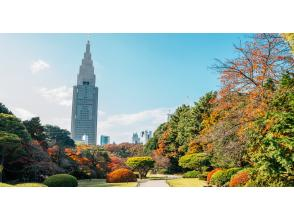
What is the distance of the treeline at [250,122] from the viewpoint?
6.81 metres

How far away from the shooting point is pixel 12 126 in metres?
9.51

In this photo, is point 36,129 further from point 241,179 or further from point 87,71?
point 241,179

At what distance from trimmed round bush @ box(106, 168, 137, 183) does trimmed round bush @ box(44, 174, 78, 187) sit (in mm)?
1097

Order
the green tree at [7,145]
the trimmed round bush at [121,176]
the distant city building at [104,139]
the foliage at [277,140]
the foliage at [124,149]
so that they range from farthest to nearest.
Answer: the trimmed round bush at [121,176]
the foliage at [124,149]
the distant city building at [104,139]
the green tree at [7,145]
the foliage at [277,140]

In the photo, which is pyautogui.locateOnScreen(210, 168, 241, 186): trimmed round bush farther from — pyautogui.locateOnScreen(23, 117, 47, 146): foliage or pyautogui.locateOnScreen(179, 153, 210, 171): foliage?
pyautogui.locateOnScreen(23, 117, 47, 146): foliage

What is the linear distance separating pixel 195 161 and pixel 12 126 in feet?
20.1

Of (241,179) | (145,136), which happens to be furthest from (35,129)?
(241,179)

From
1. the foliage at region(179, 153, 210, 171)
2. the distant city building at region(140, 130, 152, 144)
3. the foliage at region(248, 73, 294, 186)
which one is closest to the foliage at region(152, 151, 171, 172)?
the foliage at region(179, 153, 210, 171)

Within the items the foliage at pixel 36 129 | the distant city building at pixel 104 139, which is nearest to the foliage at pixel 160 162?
the distant city building at pixel 104 139

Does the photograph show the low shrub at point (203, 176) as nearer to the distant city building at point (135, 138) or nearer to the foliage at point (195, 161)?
the foliage at point (195, 161)

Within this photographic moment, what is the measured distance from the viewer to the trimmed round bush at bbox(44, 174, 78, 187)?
30.0ft

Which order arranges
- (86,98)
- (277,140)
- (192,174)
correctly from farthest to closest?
1. (192,174)
2. (86,98)
3. (277,140)

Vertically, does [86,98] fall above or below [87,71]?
below

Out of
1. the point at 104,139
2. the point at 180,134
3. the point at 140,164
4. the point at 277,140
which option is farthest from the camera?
the point at 180,134
